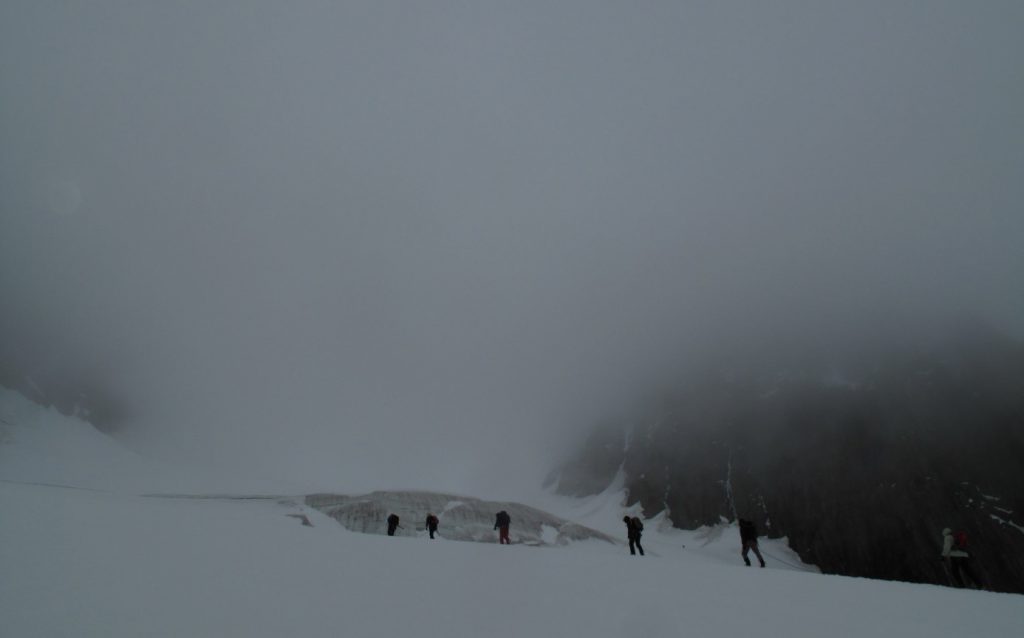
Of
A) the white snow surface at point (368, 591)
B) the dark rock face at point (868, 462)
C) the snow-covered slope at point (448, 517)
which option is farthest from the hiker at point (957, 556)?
the dark rock face at point (868, 462)

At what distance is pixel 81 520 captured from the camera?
12922 mm

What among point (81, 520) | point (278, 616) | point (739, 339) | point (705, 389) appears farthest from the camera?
point (739, 339)

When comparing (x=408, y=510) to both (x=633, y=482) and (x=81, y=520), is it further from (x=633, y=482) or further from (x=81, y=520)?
(x=633, y=482)

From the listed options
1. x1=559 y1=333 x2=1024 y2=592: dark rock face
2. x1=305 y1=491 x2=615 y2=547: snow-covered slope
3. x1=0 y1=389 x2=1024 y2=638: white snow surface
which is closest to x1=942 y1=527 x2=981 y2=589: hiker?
x1=0 y1=389 x2=1024 y2=638: white snow surface

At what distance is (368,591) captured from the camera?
10.2 metres

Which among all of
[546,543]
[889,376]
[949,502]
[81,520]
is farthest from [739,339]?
[81,520]

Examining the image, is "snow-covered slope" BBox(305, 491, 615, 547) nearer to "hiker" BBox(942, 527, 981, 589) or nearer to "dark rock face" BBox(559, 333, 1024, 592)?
"hiker" BBox(942, 527, 981, 589)

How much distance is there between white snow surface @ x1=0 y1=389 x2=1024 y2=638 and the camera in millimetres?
8031

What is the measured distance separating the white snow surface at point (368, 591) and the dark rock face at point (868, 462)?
6690 centimetres

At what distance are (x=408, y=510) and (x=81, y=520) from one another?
38302 millimetres

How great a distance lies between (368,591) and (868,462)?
91.9 metres

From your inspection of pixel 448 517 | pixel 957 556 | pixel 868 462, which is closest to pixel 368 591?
pixel 957 556

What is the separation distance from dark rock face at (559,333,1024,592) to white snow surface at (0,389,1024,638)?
66.9 meters

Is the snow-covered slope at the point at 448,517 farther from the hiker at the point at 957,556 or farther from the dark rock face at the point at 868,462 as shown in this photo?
the dark rock face at the point at 868,462
